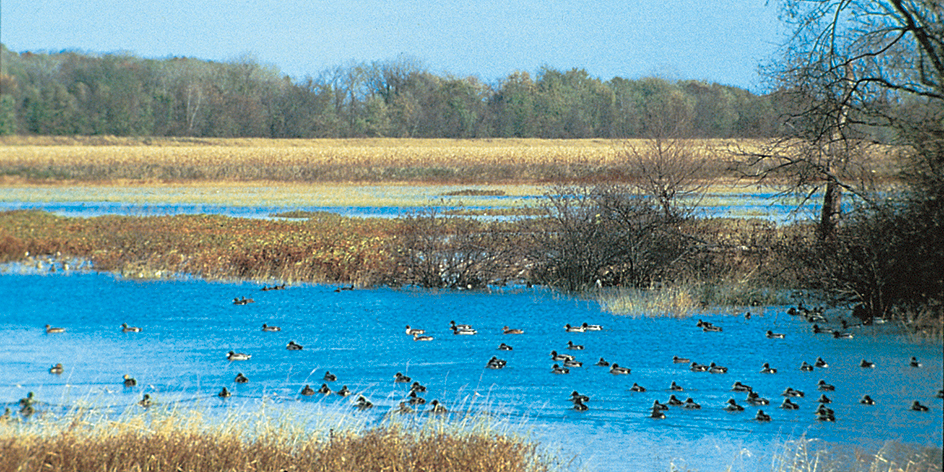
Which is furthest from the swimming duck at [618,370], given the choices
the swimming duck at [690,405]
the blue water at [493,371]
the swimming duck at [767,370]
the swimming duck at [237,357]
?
the swimming duck at [237,357]

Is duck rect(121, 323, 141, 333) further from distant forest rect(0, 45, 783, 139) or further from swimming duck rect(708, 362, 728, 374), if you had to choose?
swimming duck rect(708, 362, 728, 374)

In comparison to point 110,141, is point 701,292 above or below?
below

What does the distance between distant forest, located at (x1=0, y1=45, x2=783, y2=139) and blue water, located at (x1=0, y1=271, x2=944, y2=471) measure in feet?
5.90

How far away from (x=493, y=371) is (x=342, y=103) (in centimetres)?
3451

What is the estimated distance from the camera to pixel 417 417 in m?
9.84

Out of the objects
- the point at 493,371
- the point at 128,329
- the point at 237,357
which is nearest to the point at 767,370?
the point at 493,371

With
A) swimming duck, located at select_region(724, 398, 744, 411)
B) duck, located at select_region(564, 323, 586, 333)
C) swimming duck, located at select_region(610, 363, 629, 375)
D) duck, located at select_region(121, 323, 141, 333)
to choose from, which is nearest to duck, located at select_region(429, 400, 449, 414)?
swimming duck, located at select_region(610, 363, 629, 375)

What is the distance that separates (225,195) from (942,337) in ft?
118

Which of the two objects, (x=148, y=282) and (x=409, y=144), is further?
(x=409, y=144)

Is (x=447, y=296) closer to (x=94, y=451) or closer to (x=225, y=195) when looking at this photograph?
(x=94, y=451)

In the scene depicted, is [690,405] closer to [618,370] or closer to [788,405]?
[788,405]

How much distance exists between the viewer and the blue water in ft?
30.8

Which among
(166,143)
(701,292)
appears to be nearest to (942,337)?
(701,292)

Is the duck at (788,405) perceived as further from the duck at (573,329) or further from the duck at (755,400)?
the duck at (573,329)
